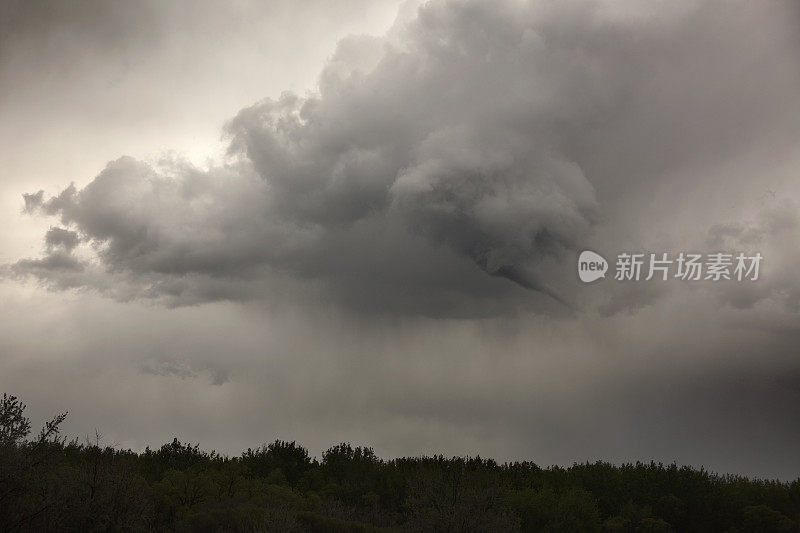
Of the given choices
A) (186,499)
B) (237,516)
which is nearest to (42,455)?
(237,516)

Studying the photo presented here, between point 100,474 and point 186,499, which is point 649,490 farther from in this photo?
point 100,474

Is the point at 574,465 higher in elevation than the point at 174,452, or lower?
higher

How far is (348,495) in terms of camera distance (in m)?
41.8

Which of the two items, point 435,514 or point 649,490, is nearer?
point 435,514

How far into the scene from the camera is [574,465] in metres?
49.3

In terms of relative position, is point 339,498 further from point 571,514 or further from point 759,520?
point 759,520

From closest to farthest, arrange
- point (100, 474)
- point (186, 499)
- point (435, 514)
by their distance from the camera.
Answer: point (100, 474) → point (435, 514) → point (186, 499)

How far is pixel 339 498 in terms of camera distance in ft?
135

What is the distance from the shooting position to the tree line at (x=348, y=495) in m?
22.8

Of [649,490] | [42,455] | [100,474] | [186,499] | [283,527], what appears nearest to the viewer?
[42,455]

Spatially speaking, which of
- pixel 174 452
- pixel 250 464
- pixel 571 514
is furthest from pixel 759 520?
pixel 174 452

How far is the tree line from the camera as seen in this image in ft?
74.9

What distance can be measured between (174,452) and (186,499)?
2185 centimetres

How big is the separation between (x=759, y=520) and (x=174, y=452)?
138 feet
